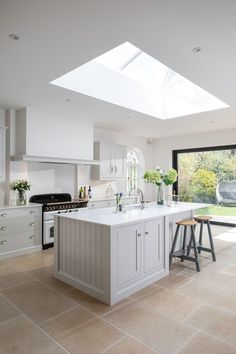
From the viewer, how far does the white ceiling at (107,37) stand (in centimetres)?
190

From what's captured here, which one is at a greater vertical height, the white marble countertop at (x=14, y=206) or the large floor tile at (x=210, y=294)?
the white marble countertop at (x=14, y=206)

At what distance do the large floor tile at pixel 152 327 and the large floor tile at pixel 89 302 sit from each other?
97 millimetres

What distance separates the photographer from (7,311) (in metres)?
2.47

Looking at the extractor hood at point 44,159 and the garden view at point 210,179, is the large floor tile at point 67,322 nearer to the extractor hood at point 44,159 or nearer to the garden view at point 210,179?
the extractor hood at point 44,159

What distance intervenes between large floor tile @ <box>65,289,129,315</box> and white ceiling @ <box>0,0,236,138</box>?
267cm

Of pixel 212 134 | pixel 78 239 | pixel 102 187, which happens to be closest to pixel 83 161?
pixel 102 187

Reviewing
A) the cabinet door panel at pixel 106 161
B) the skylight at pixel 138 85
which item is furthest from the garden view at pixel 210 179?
the cabinet door panel at pixel 106 161

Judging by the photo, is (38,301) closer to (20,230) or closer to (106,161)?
(20,230)

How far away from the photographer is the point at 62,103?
4.18 meters

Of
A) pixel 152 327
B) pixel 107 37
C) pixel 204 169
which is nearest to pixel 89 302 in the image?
pixel 152 327

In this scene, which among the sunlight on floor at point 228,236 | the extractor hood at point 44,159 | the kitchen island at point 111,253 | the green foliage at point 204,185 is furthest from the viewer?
the green foliage at point 204,185

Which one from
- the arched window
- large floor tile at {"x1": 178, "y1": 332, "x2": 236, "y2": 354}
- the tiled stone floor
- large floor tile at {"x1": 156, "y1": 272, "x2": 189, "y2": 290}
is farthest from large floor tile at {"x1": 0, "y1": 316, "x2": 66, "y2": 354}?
the arched window

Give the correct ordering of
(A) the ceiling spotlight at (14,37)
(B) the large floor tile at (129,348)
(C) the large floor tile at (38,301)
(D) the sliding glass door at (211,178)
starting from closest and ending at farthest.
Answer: (B) the large floor tile at (129,348) < (A) the ceiling spotlight at (14,37) < (C) the large floor tile at (38,301) < (D) the sliding glass door at (211,178)

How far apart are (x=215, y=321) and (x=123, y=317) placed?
872 millimetres
